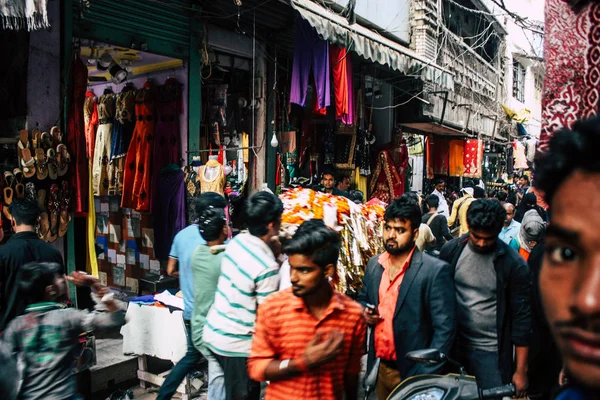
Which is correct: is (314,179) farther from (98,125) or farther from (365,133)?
(98,125)

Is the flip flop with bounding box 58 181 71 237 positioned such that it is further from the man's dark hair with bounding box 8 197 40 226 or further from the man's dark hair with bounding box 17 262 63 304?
the man's dark hair with bounding box 17 262 63 304

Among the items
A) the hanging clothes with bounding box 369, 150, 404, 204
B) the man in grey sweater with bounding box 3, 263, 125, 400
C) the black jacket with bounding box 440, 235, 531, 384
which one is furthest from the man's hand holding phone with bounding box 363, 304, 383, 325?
the hanging clothes with bounding box 369, 150, 404, 204

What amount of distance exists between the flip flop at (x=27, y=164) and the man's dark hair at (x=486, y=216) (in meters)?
4.54

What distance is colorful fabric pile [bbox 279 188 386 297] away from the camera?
5551 millimetres

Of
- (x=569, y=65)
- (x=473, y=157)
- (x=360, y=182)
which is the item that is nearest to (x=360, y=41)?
(x=360, y=182)

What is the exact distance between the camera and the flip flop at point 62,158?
5926 millimetres

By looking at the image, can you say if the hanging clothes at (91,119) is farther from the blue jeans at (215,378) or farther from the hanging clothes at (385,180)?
the hanging clothes at (385,180)

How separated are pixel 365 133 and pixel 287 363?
409 inches

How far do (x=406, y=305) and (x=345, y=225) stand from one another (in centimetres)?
257

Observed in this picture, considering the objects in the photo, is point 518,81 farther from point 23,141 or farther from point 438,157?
point 23,141

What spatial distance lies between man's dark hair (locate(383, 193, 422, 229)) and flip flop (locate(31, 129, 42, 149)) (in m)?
4.05

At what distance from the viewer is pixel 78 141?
618cm

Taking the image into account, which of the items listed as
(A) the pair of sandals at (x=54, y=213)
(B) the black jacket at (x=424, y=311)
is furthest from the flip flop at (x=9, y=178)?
(B) the black jacket at (x=424, y=311)

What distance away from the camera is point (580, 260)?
3.31 ft
